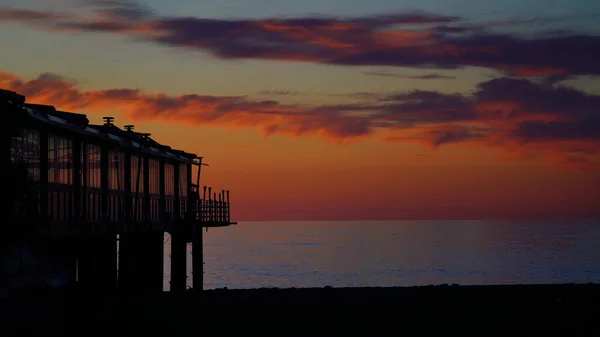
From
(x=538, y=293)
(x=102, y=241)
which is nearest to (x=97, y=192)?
(x=102, y=241)

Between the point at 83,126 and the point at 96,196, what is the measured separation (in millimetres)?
3894

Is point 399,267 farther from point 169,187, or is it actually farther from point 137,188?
point 137,188

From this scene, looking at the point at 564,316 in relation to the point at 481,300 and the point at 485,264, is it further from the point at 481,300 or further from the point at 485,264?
the point at 485,264

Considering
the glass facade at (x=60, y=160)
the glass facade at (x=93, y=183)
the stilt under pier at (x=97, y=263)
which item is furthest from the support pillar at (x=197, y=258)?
the glass facade at (x=60, y=160)

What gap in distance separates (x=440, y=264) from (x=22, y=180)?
12491 centimetres

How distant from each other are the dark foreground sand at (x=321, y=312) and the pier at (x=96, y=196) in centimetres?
278

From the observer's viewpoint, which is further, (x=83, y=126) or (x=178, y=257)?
(x=178, y=257)

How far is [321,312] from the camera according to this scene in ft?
122

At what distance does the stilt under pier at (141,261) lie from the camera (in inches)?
1903

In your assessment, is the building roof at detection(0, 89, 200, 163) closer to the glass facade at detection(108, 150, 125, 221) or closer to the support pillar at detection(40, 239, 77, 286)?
the glass facade at detection(108, 150, 125, 221)

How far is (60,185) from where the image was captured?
37.5m

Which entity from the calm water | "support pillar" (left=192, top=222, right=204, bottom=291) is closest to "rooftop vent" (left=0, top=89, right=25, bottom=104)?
"support pillar" (left=192, top=222, right=204, bottom=291)

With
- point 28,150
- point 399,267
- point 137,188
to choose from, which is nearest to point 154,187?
point 137,188

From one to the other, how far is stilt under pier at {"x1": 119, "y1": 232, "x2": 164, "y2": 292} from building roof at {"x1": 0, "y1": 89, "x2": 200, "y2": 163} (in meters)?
4.50
